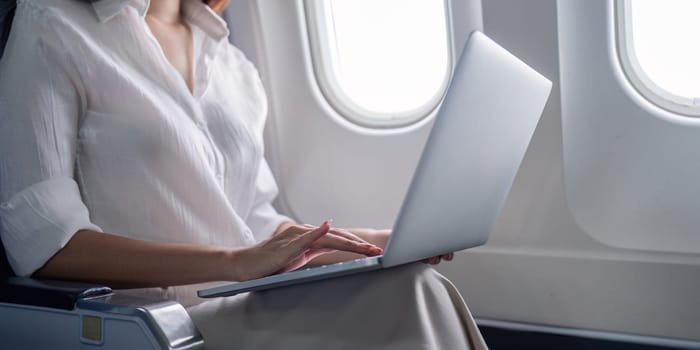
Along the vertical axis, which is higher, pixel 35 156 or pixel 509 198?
pixel 35 156

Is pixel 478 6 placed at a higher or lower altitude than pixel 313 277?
higher

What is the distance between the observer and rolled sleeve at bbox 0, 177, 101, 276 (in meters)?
1.23

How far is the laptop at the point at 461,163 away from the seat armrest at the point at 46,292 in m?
0.17

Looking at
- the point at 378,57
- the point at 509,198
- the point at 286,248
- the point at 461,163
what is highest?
the point at 378,57

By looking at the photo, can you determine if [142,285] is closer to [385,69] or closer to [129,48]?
[129,48]

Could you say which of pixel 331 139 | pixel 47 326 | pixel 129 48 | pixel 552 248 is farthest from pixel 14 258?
pixel 552 248

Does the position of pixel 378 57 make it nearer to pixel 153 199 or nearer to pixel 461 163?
pixel 153 199

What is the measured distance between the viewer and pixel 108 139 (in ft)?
4.50

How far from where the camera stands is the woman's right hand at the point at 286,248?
1.15 metres

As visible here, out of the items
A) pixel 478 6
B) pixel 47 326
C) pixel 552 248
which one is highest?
pixel 478 6

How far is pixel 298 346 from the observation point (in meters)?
1.08

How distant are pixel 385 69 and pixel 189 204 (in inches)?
39.7

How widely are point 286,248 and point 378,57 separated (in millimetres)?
1260

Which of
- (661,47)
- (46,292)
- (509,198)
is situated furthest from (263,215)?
(661,47)
